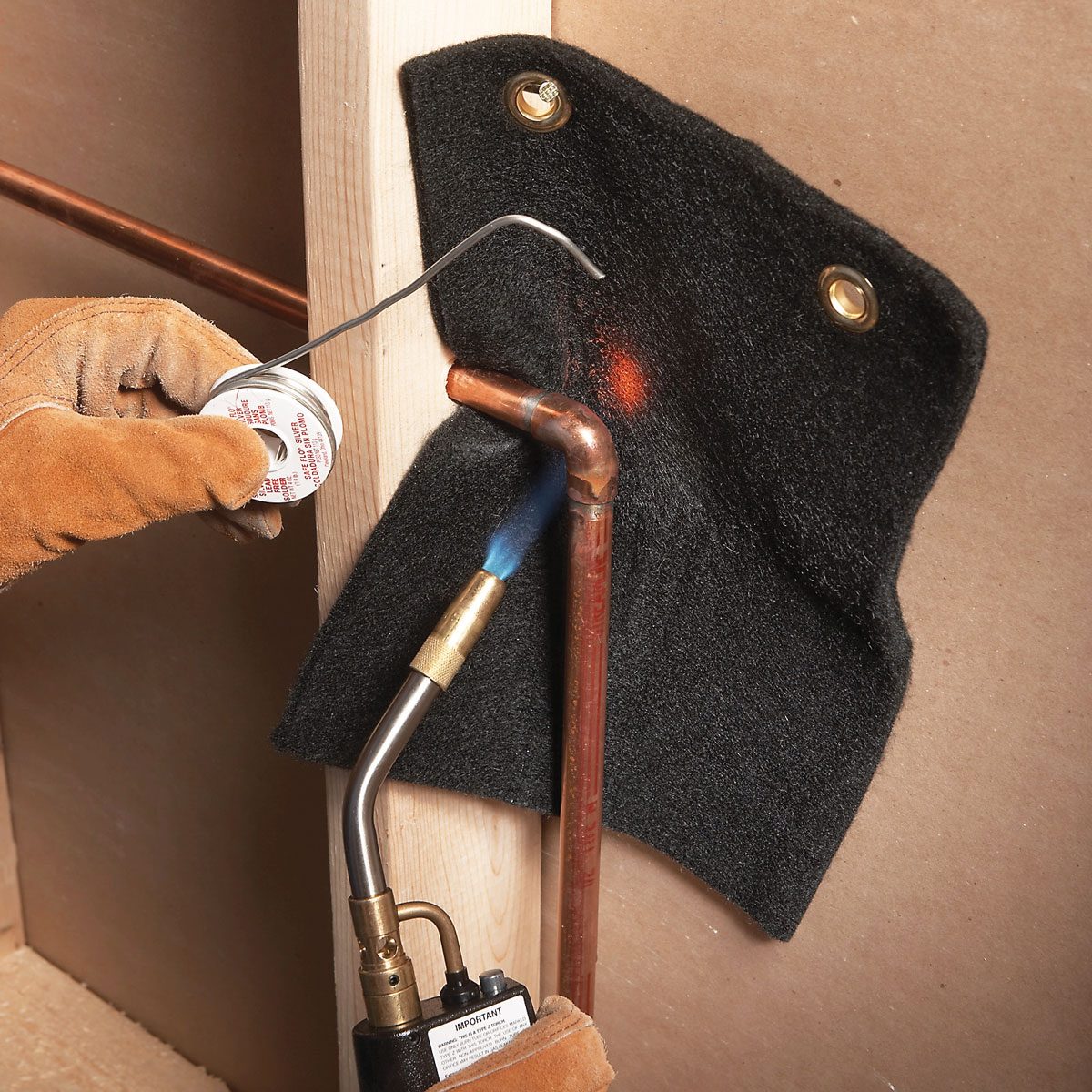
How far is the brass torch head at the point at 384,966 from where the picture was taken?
0.59m

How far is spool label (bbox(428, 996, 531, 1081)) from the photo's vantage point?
1.93 ft

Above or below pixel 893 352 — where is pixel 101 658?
below

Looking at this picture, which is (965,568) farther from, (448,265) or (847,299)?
(448,265)

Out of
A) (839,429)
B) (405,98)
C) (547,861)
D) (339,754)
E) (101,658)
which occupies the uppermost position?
(405,98)

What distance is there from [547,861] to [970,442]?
1.32 feet

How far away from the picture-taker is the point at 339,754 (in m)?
0.67

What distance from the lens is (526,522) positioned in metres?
0.63

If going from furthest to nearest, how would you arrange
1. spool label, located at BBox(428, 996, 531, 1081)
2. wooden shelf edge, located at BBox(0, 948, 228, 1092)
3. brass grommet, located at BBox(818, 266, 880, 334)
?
wooden shelf edge, located at BBox(0, 948, 228, 1092) → spool label, located at BBox(428, 996, 531, 1081) → brass grommet, located at BBox(818, 266, 880, 334)

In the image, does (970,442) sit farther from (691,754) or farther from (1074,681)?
(691,754)

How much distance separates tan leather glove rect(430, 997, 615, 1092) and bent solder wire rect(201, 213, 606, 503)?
277mm

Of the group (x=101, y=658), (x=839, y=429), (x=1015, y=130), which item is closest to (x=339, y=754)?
(x=839, y=429)

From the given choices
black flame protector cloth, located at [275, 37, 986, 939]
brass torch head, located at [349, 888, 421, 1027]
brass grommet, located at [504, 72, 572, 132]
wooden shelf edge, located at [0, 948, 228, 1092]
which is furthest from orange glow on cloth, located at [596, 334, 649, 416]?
wooden shelf edge, located at [0, 948, 228, 1092]

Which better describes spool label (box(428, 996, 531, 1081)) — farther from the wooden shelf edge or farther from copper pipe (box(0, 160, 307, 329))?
the wooden shelf edge

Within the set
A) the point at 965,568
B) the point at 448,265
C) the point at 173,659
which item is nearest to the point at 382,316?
the point at 448,265
